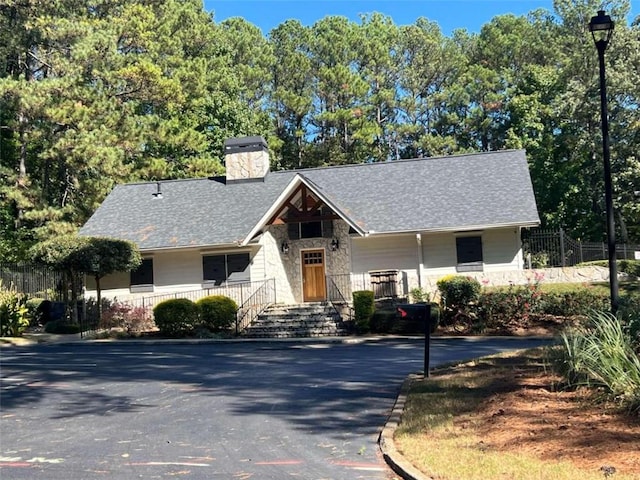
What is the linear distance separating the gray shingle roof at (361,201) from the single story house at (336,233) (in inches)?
3.0

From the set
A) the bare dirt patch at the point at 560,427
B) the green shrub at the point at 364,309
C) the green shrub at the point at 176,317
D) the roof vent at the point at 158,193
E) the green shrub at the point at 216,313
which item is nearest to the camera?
the bare dirt patch at the point at 560,427

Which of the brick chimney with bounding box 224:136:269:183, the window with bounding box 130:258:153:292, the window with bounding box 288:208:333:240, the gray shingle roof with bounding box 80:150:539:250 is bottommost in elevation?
the window with bounding box 130:258:153:292

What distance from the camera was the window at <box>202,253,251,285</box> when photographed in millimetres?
27312

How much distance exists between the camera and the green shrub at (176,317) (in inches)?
937

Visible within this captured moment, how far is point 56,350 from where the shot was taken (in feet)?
62.1

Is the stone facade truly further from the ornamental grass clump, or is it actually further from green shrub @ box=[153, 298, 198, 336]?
the ornamental grass clump

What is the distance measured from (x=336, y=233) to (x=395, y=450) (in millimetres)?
21016

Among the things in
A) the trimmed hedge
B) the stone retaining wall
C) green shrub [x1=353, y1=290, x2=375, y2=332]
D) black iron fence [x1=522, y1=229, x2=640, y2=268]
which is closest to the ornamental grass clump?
the trimmed hedge

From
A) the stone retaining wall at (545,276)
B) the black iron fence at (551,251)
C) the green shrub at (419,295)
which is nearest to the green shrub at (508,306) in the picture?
the green shrub at (419,295)

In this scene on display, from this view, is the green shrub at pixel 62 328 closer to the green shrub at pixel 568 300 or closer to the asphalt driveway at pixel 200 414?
the asphalt driveway at pixel 200 414

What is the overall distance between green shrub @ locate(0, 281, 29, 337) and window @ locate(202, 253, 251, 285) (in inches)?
275

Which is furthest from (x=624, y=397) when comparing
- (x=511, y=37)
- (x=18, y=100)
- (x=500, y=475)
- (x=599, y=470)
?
(x=511, y=37)

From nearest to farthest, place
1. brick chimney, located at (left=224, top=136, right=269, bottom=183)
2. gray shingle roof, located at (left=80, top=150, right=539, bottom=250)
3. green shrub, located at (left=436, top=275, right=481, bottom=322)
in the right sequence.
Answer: green shrub, located at (left=436, top=275, right=481, bottom=322), gray shingle roof, located at (left=80, top=150, right=539, bottom=250), brick chimney, located at (left=224, top=136, right=269, bottom=183)

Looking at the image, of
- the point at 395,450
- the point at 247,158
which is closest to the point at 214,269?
the point at 247,158
